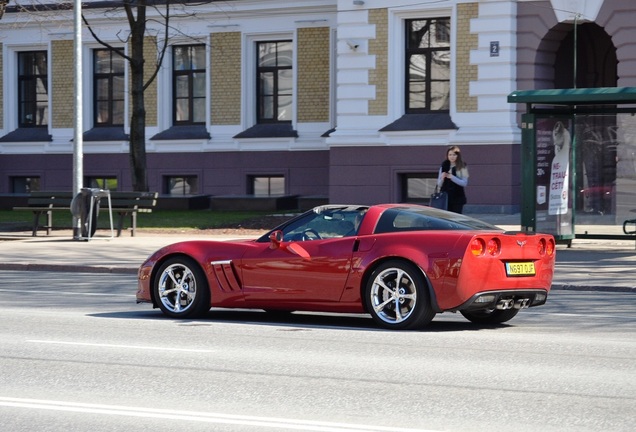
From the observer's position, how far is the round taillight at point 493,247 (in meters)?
12.9

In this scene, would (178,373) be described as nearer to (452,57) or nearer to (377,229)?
(377,229)

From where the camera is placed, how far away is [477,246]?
12.9m

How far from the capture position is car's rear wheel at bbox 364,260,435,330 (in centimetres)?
1288

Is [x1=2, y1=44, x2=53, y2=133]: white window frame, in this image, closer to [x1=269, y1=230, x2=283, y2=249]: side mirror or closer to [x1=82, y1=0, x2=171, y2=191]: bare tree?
[x1=82, y1=0, x2=171, y2=191]: bare tree

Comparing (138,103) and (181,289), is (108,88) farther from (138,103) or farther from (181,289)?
(181,289)

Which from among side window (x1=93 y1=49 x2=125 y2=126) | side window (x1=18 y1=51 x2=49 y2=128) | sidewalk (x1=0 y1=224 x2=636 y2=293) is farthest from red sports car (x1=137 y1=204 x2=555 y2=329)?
side window (x1=18 y1=51 x2=49 y2=128)

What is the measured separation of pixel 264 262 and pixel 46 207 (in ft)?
52.0

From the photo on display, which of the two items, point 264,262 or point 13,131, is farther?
point 13,131

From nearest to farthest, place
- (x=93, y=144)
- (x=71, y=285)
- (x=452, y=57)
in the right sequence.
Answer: (x=71, y=285) → (x=452, y=57) → (x=93, y=144)

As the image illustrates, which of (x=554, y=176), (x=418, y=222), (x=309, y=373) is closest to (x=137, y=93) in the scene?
(x=554, y=176)

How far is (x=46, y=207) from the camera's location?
2883cm

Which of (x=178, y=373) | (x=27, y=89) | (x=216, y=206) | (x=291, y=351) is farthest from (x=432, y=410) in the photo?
(x=27, y=89)

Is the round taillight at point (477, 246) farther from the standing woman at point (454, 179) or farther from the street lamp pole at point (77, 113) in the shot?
the street lamp pole at point (77, 113)

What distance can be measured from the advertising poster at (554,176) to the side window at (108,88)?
2091 cm
